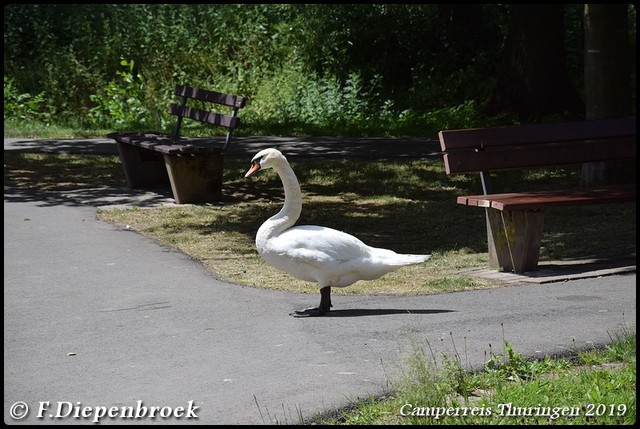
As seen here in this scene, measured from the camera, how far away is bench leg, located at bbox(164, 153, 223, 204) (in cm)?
1220

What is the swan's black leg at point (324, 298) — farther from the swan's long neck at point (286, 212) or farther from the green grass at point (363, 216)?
the green grass at point (363, 216)

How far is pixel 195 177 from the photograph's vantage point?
12.3m

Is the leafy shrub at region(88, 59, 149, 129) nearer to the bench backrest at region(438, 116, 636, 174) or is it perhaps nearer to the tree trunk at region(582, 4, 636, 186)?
the tree trunk at region(582, 4, 636, 186)

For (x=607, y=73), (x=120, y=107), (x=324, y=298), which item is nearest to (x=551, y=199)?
(x=324, y=298)

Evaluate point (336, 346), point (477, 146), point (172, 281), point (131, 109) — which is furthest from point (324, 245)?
point (131, 109)

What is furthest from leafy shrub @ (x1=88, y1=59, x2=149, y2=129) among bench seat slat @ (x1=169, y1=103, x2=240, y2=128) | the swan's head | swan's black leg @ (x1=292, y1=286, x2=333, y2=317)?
swan's black leg @ (x1=292, y1=286, x2=333, y2=317)

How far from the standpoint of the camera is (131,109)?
20.5 m

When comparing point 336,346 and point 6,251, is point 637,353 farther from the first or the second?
point 6,251

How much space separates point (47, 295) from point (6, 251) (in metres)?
2.04

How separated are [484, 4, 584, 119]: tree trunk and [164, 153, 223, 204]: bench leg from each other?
6.99 metres

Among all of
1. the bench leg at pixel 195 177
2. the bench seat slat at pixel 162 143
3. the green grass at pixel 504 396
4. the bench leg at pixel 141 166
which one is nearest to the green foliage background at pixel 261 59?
the bench seat slat at pixel 162 143

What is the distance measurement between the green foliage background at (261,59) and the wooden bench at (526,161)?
398 inches

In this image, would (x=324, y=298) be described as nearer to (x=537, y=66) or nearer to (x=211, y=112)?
(x=211, y=112)

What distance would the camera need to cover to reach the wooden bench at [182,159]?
1221cm
